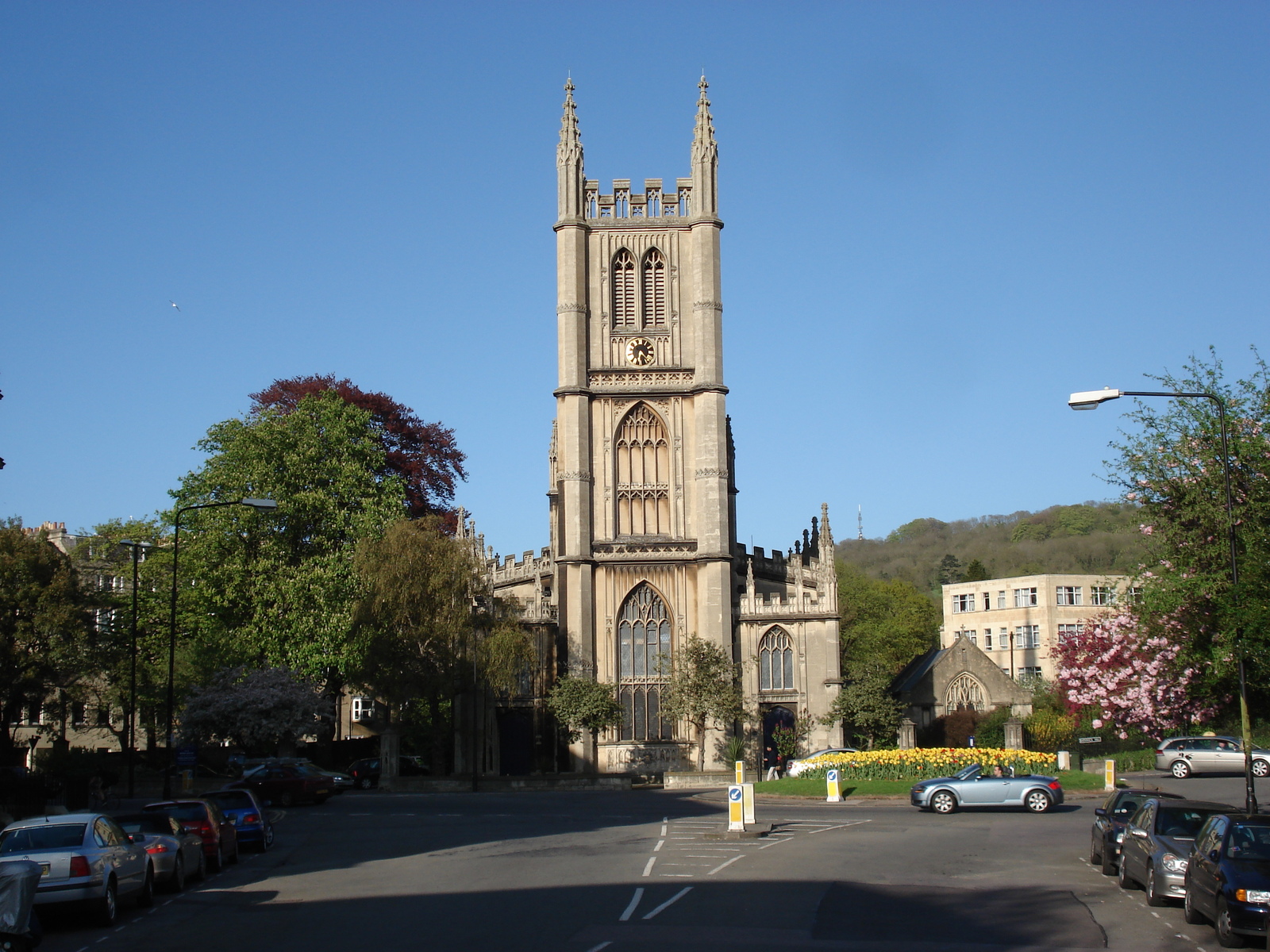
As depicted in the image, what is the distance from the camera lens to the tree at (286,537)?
47.8m

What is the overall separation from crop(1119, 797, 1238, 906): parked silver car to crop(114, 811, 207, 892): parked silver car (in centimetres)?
1374

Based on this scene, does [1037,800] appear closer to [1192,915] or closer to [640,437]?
[1192,915]

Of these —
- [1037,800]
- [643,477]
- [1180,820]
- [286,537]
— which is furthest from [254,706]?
[1180,820]

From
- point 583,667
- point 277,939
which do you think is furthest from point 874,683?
point 277,939

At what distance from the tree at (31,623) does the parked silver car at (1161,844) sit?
40068mm

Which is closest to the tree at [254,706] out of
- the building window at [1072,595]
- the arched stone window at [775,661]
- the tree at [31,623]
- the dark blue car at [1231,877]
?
the tree at [31,623]

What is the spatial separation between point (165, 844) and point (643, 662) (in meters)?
33.8

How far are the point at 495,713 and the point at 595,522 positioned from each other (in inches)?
339

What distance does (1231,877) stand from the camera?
47.6 ft

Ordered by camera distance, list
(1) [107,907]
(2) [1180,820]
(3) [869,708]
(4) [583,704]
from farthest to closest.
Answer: (3) [869,708] → (4) [583,704] → (2) [1180,820] → (1) [107,907]

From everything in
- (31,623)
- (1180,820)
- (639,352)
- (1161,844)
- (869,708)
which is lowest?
(1161,844)

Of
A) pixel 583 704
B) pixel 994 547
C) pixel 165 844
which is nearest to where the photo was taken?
pixel 165 844

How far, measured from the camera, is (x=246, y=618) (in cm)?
4897

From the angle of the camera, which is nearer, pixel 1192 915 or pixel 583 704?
pixel 1192 915
